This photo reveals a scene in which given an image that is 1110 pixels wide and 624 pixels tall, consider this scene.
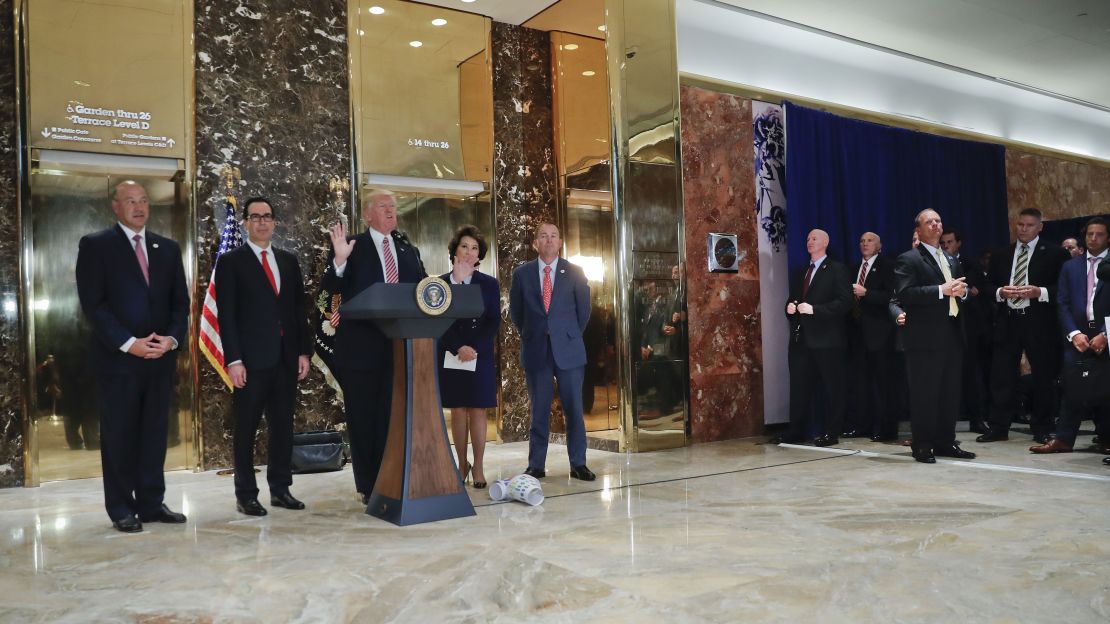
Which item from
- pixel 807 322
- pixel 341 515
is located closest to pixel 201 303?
pixel 341 515

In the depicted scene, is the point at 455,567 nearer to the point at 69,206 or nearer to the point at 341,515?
the point at 341,515

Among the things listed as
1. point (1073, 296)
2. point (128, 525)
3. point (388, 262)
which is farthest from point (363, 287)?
point (1073, 296)

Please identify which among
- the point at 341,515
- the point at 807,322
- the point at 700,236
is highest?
the point at 700,236

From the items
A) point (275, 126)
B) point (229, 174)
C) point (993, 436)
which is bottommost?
point (993, 436)

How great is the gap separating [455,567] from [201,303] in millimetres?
3571

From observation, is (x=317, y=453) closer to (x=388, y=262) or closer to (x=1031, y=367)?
(x=388, y=262)

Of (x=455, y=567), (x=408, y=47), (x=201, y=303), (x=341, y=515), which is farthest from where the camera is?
(x=408, y=47)

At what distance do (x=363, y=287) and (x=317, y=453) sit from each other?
5.82ft

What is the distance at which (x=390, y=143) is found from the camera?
647 centimetres

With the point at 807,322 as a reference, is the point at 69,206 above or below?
above

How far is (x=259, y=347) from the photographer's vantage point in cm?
412

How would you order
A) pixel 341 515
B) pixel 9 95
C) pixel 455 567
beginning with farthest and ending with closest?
pixel 9 95
pixel 341 515
pixel 455 567

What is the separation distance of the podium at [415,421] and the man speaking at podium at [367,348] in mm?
405

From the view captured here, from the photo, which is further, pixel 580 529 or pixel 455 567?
pixel 580 529
